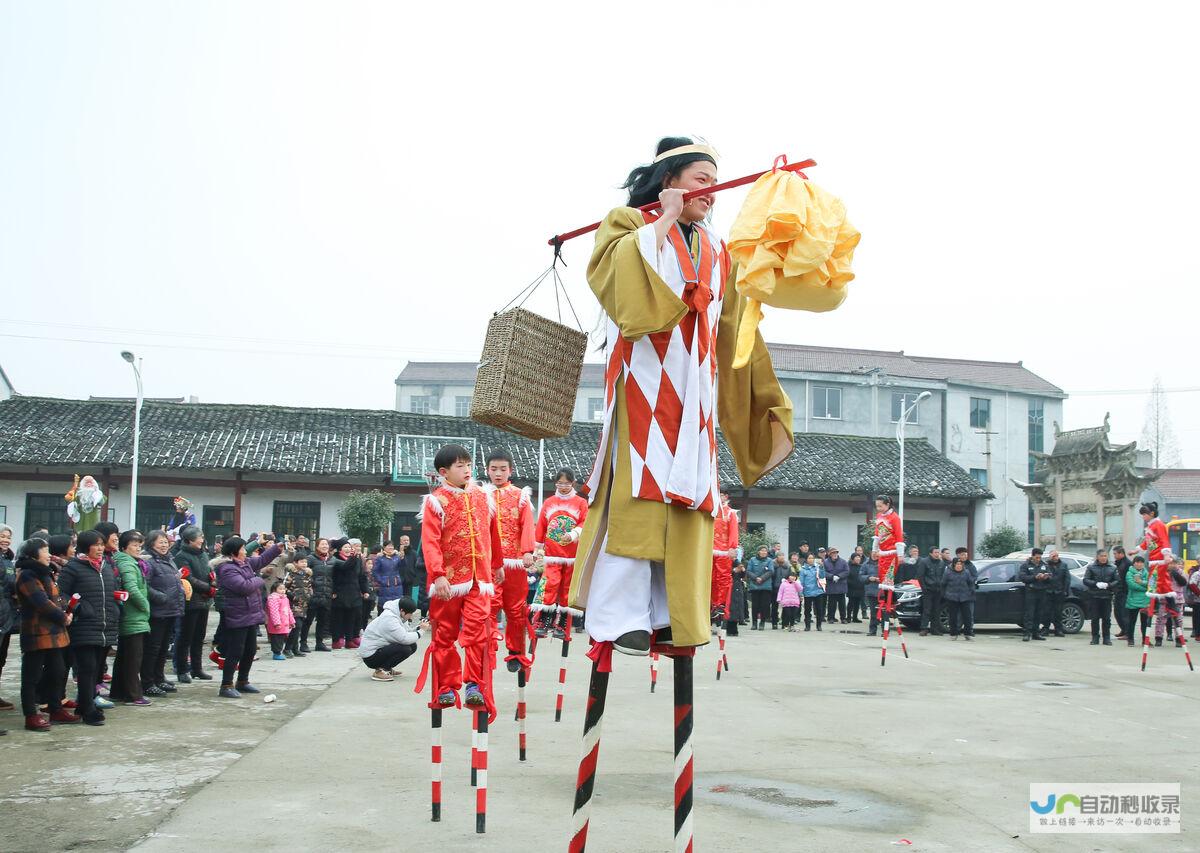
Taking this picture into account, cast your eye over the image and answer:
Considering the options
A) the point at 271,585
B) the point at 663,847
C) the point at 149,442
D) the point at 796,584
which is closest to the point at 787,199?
the point at 663,847

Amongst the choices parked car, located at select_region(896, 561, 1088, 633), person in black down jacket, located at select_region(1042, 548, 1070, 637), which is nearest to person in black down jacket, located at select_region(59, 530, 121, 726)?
parked car, located at select_region(896, 561, 1088, 633)

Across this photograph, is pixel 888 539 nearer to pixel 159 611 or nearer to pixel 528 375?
pixel 159 611

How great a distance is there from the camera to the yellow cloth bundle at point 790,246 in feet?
10.3

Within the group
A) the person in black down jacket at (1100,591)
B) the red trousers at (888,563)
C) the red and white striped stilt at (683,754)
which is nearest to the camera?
the red and white striped stilt at (683,754)

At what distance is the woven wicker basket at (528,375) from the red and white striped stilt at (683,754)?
124cm

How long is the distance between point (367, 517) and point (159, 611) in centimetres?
1817

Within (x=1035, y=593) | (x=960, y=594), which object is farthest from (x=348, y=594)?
(x=1035, y=593)

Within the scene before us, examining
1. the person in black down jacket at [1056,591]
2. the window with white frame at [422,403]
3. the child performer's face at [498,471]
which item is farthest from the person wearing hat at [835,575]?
→ the window with white frame at [422,403]

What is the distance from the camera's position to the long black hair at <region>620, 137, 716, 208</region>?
3.56m

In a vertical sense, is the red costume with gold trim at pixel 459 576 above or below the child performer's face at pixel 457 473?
below

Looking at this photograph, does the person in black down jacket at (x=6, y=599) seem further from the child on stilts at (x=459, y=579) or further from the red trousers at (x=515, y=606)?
the child on stilts at (x=459, y=579)

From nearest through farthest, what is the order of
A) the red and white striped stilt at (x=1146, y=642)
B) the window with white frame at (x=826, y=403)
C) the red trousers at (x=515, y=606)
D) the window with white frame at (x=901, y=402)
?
the red trousers at (x=515, y=606), the red and white striped stilt at (x=1146, y=642), the window with white frame at (x=826, y=403), the window with white frame at (x=901, y=402)

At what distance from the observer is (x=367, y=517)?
27969 millimetres

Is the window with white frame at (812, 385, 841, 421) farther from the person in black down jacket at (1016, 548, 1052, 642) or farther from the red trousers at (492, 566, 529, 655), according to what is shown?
the red trousers at (492, 566, 529, 655)
